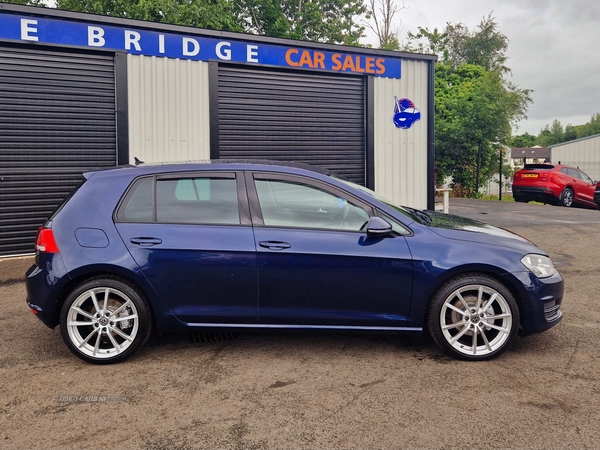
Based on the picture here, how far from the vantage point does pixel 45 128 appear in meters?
9.45

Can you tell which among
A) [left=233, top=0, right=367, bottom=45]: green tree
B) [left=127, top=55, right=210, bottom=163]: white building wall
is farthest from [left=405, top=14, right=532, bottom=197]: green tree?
[left=127, top=55, right=210, bottom=163]: white building wall

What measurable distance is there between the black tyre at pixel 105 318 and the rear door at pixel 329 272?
942 mm

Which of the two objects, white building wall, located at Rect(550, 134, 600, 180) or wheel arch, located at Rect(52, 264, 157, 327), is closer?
wheel arch, located at Rect(52, 264, 157, 327)

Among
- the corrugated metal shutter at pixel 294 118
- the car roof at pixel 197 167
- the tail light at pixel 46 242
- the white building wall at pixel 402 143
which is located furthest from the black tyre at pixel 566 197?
the tail light at pixel 46 242

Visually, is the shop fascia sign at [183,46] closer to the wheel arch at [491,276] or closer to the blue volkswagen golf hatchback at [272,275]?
the blue volkswagen golf hatchback at [272,275]

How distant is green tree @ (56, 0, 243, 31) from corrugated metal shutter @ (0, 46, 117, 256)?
53.9 feet

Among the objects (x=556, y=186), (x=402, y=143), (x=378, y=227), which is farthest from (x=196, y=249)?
(x=556, y=186)

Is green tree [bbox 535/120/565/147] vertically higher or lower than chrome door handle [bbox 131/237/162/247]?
higher

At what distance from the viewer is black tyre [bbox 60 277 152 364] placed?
4363 millimetres

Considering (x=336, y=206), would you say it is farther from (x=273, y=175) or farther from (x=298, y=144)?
(x=298, y=144)

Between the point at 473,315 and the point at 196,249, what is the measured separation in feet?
7.04

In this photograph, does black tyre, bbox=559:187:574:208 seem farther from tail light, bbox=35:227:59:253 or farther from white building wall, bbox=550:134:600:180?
white building wall, bbox=550:134:600:180

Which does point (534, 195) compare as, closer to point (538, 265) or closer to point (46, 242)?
point (538, 265)

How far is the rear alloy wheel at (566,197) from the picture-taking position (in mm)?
20250
